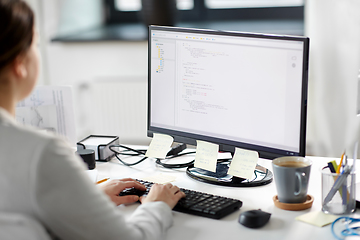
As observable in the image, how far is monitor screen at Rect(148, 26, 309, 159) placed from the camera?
1118mm

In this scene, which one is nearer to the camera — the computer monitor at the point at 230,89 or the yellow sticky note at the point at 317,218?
the yellow sticky note at the point at 317,218

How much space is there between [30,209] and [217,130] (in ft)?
2.18

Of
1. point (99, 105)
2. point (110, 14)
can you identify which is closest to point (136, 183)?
point (99, 105)

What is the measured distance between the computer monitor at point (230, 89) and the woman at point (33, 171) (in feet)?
1.71

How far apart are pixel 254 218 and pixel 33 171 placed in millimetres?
492

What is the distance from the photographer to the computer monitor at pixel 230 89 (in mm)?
1118

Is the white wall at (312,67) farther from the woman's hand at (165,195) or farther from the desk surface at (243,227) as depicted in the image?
the woman's hand at (165,195)

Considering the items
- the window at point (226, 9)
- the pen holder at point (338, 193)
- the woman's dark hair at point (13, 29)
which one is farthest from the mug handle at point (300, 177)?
the window at point (226, 9)

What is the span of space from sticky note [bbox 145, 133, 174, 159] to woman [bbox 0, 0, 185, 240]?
60 cm

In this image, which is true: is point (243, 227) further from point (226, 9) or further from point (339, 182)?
point (226, 9)

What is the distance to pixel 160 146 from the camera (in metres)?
1.43

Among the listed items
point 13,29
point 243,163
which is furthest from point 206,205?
point 13,29

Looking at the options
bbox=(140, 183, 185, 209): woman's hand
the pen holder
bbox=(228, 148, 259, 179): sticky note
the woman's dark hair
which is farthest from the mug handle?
the woman's dark hair

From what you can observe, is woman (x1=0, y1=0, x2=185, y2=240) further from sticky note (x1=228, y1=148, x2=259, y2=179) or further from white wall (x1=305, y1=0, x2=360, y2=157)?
white wall (x1=305, y1=0, x2=360, y2=157)
